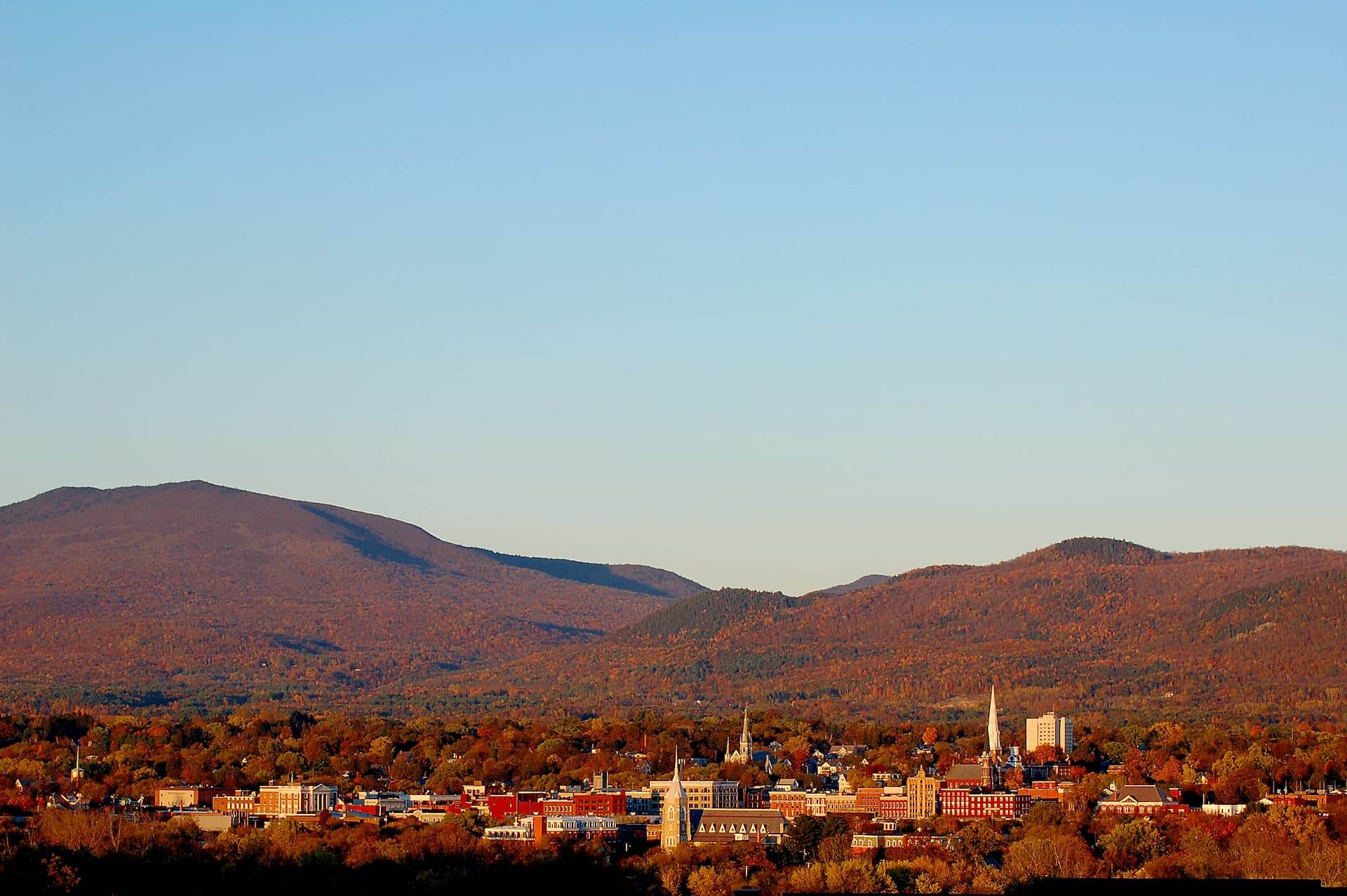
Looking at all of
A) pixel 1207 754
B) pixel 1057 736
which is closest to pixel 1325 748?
pixel 1207 754

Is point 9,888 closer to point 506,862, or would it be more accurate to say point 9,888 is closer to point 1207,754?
point 506,862

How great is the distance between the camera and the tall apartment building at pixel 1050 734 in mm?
179875

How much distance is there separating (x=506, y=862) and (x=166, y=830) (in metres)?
19.7

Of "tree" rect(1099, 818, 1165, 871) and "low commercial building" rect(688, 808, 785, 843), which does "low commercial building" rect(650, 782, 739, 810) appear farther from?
"tree" rect(1099, 818, 1165, 871)

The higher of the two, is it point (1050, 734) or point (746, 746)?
point (1050, 734)

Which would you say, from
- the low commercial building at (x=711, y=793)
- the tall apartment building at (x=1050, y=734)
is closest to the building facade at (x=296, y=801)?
the low commercial building at (x=711, y=793)

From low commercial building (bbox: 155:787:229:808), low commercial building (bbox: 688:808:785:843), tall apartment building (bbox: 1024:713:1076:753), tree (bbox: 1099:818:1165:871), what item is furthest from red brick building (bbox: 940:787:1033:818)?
low commercial building (bbox: 155:787:229:808)

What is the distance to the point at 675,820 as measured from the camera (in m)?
126

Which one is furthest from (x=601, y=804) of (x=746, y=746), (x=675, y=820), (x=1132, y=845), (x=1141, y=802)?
(x=746, y=746)

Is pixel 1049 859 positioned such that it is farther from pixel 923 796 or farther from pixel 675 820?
pixel 923 796

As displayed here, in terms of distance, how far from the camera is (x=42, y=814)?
123m

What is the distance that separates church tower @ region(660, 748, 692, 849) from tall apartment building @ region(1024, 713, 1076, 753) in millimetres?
55083

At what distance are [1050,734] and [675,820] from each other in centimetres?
6126

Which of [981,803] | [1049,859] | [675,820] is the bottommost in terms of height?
[1049,859]
